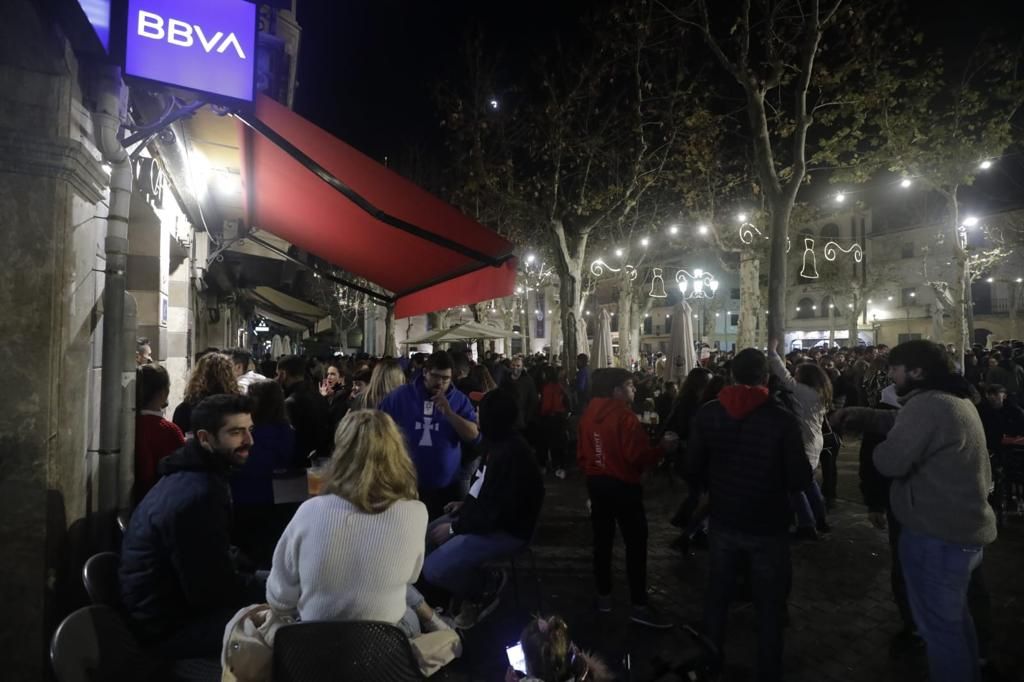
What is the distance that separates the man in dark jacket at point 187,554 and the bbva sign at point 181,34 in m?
2.07

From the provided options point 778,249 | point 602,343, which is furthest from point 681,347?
point 602,343

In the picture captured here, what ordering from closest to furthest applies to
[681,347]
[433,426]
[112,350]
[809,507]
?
[112,350]
[433,426]
[809,507]
[681,347]

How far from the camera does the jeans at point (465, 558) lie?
12.3 feet

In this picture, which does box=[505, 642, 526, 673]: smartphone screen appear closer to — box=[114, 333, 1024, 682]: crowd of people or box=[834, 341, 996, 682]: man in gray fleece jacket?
box=[114, 333, 1024, 682]: crowd of people

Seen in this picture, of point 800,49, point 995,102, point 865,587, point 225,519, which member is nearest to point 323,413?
point 225,519

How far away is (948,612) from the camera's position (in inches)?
114

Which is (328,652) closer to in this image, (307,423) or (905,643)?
(307,423)

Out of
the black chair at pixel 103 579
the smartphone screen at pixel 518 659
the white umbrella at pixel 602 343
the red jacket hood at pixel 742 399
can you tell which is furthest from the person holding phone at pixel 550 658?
the white umbrella at pixel 602 343

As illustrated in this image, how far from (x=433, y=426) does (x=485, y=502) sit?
1.21 m

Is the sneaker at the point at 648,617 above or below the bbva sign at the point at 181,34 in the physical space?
below

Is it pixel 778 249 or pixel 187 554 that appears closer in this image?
pixel 187 554

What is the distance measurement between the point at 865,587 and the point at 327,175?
5.36 meters

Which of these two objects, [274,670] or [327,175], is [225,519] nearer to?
[274,670]

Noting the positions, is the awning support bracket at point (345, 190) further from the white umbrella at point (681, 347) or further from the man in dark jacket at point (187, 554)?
the white umbrella at point (681, 347)
